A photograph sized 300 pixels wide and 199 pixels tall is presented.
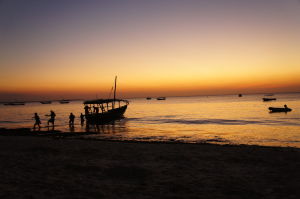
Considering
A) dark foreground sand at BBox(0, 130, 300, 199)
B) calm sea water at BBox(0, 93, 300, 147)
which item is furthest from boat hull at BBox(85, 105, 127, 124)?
dark foreground sand at BBox(0, 130, 300, 199)

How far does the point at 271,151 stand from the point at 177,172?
7070 mm

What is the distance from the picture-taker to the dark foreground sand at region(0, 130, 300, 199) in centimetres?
726

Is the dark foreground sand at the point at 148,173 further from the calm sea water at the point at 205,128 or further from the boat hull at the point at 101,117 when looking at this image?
the boat hull at the point at 101,117

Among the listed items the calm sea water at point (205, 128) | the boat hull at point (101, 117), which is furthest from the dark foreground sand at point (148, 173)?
the boat hull at point (101, 117)

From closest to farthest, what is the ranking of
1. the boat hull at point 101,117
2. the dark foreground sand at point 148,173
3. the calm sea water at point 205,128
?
1. the dark foreground sand at point 148,173
2. the calm sea water at point 205,128
3. the boat hull at point 101,117

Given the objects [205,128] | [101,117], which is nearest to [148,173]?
[205,128]

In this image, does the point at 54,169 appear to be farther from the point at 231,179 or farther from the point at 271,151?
the point at 271,151

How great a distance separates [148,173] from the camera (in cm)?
941

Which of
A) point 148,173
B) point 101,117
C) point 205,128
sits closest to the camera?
point 148,173

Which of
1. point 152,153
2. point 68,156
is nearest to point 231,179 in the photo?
point 152,153

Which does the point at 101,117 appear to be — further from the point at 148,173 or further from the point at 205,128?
the point at 148,173

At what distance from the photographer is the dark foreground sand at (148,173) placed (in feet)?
23.8

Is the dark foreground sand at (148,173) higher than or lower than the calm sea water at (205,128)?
higher

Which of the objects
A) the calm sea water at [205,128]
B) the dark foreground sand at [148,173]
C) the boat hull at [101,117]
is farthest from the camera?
the boat hull at [101,117]
